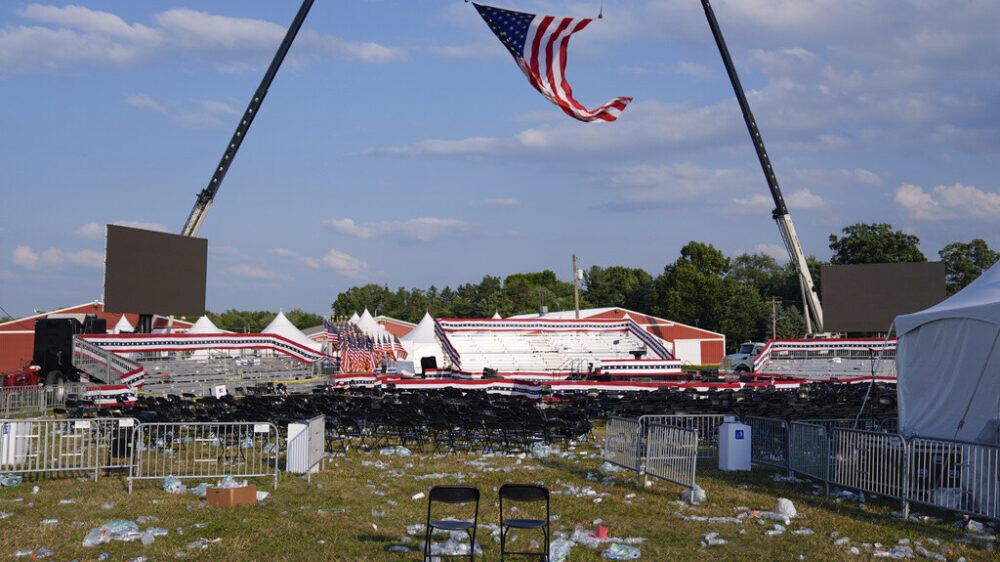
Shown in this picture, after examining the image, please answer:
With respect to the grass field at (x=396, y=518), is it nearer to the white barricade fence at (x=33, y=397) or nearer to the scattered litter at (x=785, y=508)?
the scattered litter at (x=785, y=508)

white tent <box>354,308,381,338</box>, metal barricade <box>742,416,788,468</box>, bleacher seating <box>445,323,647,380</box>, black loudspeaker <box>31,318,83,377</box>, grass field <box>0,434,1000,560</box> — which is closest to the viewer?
grass field <box>0,434,1000,560</box>

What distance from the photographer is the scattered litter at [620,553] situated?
767 centimetres

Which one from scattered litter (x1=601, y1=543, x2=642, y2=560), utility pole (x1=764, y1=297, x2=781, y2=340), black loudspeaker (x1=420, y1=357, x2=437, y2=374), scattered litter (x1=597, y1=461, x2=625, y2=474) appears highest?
utility pole (x1=764, y1=297, x2=781, y2=340)

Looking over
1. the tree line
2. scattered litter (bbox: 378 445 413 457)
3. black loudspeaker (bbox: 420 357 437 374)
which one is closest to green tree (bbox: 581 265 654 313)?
the tree line

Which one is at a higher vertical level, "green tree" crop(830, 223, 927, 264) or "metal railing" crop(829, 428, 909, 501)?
"green tree" crop(830, 223, 927, 264)

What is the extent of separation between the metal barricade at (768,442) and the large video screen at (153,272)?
2857cm

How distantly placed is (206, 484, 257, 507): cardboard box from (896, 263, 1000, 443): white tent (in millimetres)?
9738

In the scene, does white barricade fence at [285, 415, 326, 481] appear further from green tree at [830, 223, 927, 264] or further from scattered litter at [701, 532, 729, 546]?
green tree at [830, 223, 927, 264]

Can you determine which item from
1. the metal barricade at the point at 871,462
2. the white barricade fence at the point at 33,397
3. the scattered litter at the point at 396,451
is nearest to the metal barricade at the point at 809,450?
the metal barricade at the point at 871,462

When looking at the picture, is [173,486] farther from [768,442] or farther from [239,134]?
[239,134]

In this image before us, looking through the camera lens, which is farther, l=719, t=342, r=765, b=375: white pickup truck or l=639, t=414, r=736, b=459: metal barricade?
l=719, t=342, r=765, b=375: white pickup truck

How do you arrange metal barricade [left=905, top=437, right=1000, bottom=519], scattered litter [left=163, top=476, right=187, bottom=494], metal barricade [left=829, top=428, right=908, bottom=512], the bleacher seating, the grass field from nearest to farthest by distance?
the grass field, metal barricade [left=905, top=437, right=1000, bottom=519], metal barricade [left=829, top=428, right=908, bottom=512], scattered litter [left=163, top=476, right=187, bottom=494], the bleacher seating

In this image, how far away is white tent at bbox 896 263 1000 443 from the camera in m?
11.7

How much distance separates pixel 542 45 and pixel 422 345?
113ft
